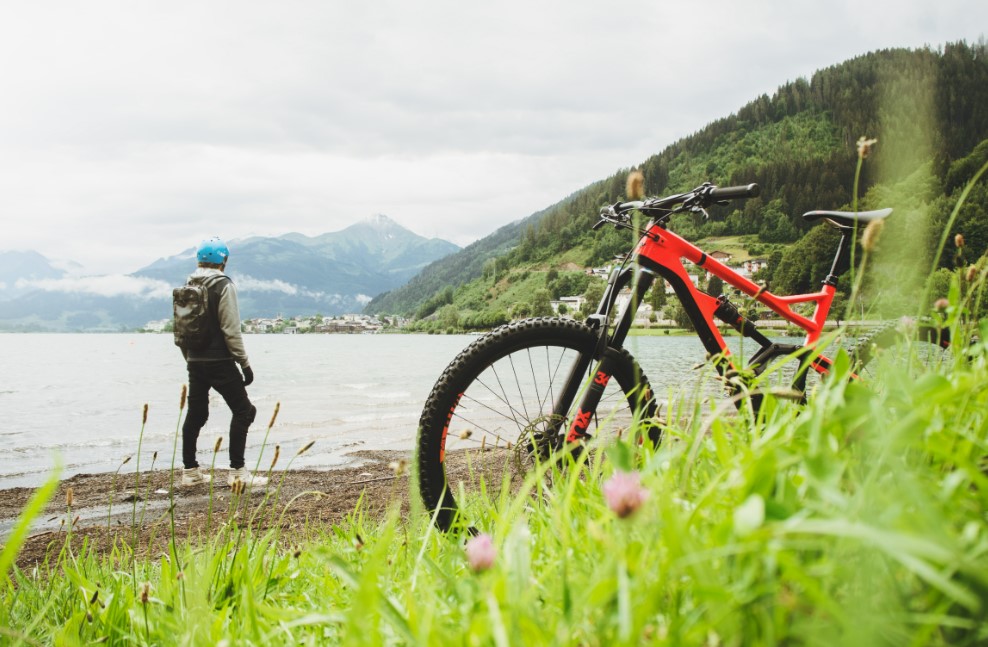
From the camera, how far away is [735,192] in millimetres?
3061

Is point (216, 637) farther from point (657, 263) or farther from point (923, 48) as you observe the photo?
point (923, 48)

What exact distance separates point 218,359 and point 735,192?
660 centimetres

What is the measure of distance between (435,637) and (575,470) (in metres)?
0.62

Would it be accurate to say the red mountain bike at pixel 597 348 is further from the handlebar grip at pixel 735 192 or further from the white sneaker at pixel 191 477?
the white sneaker at pixel 191 477

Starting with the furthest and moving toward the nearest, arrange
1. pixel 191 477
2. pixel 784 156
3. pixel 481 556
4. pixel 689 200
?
1. pixel 784 156
2. pixel 191 477
3. pixel 689 200
4. pixel 481 556

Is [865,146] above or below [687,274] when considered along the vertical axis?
above

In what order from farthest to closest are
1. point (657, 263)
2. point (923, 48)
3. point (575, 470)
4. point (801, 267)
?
point (923, 48)
point (801, 267)
point (657, 263)
point (575, 470)

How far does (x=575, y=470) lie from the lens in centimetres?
152

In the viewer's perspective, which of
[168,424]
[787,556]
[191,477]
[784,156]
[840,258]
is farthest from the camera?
[784,156]

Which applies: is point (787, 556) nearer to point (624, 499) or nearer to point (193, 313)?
point (624, 499)

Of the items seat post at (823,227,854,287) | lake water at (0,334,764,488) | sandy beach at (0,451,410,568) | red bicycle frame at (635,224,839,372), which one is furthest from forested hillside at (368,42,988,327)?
red bicycle frame at (635,224,839,372)

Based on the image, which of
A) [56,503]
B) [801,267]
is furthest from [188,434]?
[801,267]

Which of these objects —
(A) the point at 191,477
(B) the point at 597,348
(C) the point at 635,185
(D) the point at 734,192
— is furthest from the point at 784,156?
(C) the point at 635,185

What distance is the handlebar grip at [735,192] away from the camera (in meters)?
2.98
